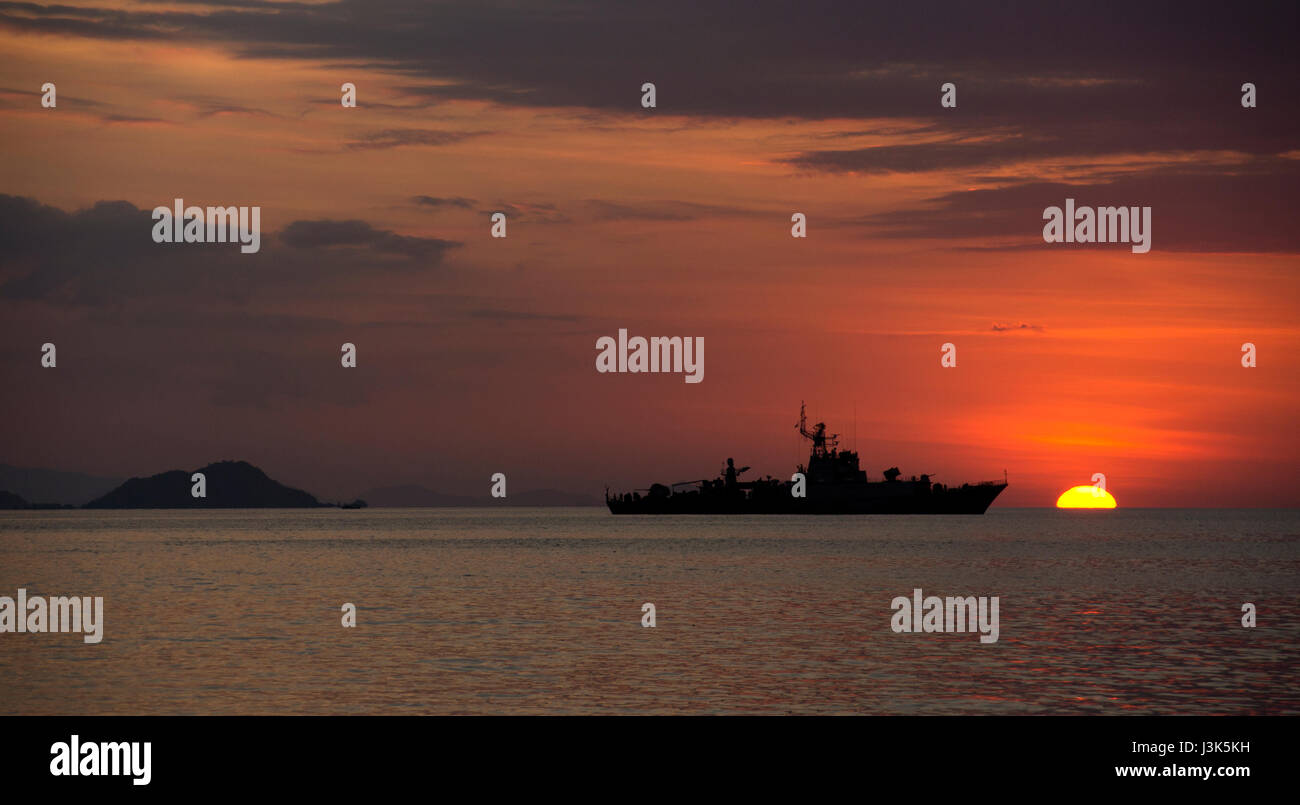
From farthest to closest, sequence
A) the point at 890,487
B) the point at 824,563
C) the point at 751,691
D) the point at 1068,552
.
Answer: the point at 890,487
the point at 1068,552
the point at 824,563
the point at 751,691

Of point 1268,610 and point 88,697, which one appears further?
point 1268,610

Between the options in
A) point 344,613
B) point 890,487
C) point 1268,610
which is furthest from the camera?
point 890,487

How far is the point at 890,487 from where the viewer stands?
189375 millimetres

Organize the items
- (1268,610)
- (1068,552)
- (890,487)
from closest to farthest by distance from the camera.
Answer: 1. (1268,610)
2. (1068,552)
3. (890,487)

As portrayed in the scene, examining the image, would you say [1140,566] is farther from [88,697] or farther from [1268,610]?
[88,697]
